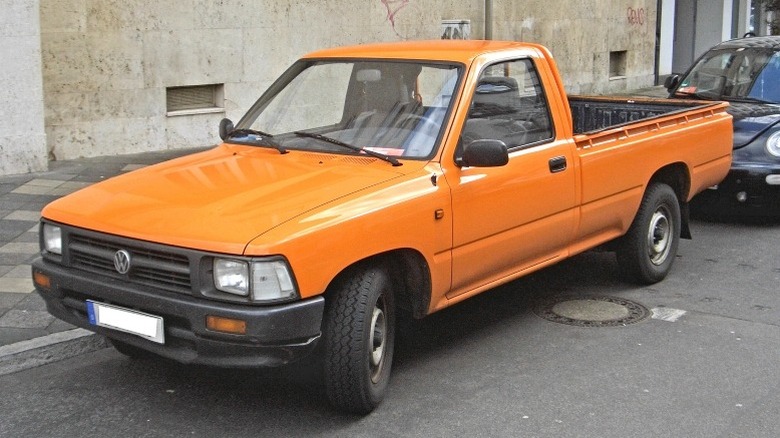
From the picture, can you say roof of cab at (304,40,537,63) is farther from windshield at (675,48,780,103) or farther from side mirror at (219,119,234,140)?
windshield at (675,48,780,103)

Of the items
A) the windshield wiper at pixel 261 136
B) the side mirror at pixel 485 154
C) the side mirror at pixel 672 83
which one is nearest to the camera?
the side mirror at pixel 485 154

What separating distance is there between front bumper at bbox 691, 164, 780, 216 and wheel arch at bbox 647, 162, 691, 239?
164 cm

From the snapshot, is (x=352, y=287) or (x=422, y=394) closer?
(x=352, y=287)

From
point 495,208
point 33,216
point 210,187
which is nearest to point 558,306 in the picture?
point 495,208

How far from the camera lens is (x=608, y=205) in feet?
22.1

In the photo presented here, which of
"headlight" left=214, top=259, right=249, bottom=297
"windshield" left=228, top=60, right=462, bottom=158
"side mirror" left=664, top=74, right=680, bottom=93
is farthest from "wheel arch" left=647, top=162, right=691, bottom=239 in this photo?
"headlight" left=214, top=259, right=249, bottom=297

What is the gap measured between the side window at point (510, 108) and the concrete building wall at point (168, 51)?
6.31 m

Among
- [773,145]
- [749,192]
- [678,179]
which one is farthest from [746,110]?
[678,179]

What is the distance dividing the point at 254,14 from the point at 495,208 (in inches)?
304

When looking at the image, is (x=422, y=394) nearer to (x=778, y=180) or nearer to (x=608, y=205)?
(x=608, y=205)

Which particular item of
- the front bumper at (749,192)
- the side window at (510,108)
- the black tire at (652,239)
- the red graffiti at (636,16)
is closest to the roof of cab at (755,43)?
the front bumper at (749,192)

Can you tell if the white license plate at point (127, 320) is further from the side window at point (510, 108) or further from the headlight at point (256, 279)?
the side window at point (510, 108)

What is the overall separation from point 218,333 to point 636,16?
692 inches

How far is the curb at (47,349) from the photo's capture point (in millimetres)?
5695
